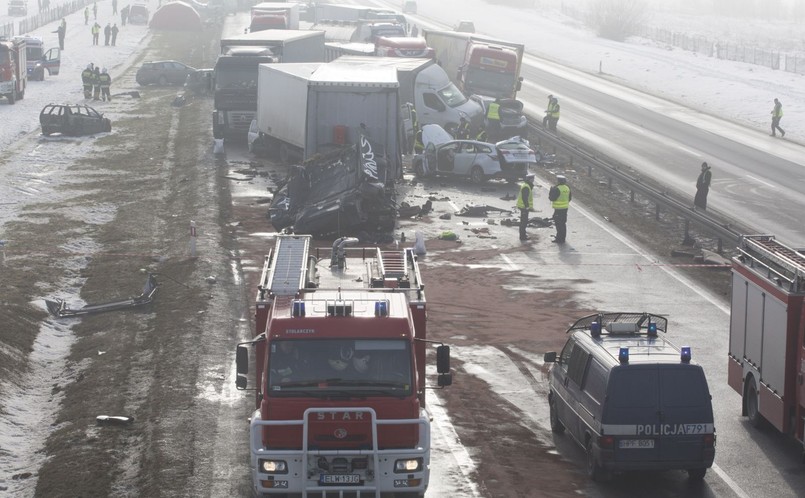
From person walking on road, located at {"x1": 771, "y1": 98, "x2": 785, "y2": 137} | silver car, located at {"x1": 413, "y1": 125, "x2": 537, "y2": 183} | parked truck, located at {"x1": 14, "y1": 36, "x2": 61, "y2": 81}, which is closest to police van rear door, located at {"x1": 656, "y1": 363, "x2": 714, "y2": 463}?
silver car, located at {"x1": 413, "y1": 125, "x2": 537, "y2": 183}

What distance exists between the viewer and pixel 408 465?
12570 millimetres

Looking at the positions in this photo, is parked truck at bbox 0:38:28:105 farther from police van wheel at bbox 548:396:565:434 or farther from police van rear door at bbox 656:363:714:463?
police van rear door at bbox 656:363:714:463

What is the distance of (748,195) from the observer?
124 feet

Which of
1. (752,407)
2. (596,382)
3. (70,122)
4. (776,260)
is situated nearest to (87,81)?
(70,122)

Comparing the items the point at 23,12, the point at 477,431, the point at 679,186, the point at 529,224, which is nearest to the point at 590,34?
the point at 23,12

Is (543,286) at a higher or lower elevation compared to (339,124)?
lower

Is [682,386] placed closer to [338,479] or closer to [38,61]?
[338,479]

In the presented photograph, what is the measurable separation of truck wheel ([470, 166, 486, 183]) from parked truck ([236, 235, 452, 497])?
80.6ft

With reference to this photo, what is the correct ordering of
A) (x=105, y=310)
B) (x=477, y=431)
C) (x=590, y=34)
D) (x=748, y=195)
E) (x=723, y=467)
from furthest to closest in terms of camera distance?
(x=590, y=34)
(x=748, y=195)
(x=105, y=310)
(x=477, y=431)
(x=723, y=467)

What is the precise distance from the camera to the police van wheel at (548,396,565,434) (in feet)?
Answer: 54.6

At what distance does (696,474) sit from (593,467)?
4.04 ft

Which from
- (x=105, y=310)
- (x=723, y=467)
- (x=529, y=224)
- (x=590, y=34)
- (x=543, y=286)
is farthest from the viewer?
(x=590, y=34)

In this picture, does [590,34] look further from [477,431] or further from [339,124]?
[477,431]

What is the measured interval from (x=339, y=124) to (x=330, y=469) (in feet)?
74.9
